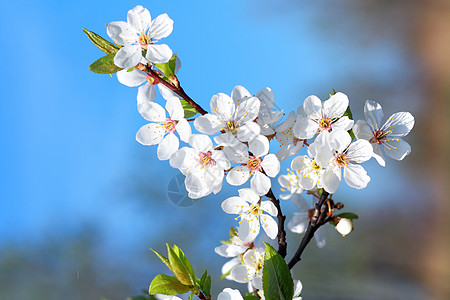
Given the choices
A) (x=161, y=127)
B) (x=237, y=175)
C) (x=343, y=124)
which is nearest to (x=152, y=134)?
(x=161, y=127)

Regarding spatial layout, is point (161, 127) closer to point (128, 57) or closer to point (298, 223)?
point (128, 57)

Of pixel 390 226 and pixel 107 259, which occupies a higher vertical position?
pixel 390 226

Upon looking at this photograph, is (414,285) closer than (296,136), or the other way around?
(296,136)

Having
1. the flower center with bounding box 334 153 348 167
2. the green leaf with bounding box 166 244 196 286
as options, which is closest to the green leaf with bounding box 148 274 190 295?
the green leaf with bounding box 166 244 196 286

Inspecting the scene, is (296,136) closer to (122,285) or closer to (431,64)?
(122,285)

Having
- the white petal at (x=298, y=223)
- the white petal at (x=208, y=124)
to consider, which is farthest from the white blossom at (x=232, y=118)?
the white petal at (x=298, y=223)

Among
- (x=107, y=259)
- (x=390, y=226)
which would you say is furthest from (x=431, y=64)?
(x=107, y=259)
